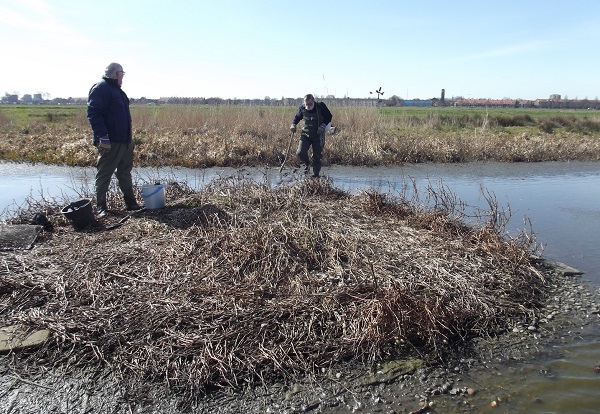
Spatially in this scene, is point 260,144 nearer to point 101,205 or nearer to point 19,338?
point 101,205

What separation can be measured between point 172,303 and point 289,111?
50.5 feet

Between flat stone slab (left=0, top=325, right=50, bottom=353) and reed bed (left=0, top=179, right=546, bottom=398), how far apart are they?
8cm

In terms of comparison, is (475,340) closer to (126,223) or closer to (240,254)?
(240,254)

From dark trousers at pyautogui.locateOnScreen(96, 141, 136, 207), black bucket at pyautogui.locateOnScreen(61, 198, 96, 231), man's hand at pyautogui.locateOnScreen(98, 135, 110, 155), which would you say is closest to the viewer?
black bucket at pyautogui.locateOnScreen(61, 198, 96, 231)

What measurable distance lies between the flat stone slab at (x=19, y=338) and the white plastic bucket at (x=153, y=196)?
3.06 metres

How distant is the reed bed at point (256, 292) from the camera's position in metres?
3.76

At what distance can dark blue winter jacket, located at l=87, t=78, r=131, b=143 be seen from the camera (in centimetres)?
631

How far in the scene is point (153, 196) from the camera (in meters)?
6.93

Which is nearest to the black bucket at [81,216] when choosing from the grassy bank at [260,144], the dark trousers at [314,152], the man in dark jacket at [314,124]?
the man in dark jacket at [314,124]


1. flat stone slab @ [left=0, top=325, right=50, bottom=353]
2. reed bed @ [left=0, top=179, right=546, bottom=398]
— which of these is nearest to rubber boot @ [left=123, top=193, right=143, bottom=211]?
reed bed @ [left=0, top=179, right=546, bottom=398]

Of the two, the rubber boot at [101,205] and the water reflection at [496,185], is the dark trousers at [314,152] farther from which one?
the rubber boot at [101,205]

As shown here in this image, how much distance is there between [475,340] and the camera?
4211 millimetres

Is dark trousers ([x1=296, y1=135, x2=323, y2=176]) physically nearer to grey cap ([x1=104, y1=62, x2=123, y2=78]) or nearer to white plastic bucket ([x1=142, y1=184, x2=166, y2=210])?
white plastic bucket ([x1=142, y1=184, x2=166, y2=210])

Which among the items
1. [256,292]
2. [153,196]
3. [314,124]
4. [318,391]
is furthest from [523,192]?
[318,391]
